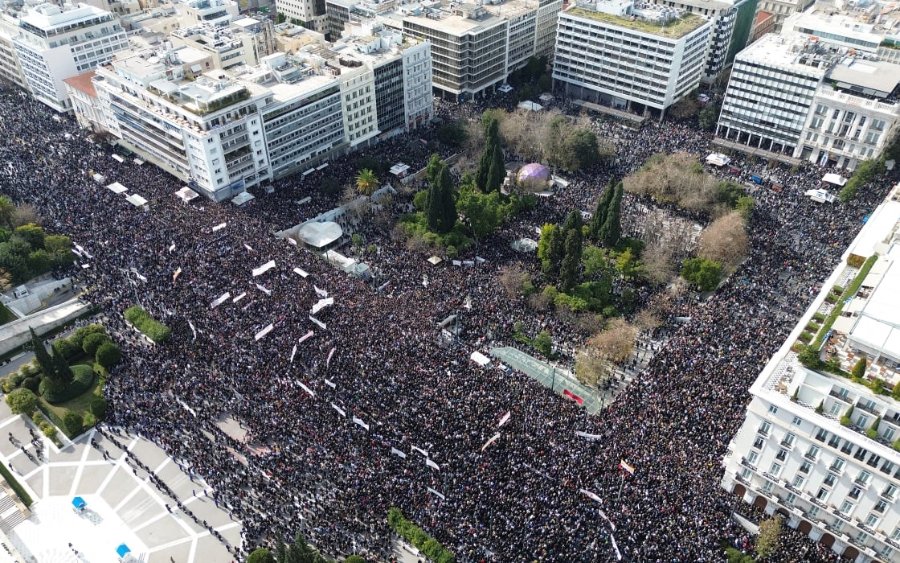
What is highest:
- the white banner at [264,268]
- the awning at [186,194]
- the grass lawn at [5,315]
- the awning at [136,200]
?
the white banner at [264,268]

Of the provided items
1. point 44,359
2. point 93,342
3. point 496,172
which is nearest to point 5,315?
point 93,342

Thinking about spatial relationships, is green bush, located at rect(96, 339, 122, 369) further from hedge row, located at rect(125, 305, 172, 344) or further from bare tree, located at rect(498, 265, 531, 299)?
bare tree, located at rect(498, 265, 531, 299)

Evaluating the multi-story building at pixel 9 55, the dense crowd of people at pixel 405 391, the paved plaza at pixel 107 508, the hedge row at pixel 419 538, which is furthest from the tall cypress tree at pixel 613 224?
the multi-story building at pixel 9 55

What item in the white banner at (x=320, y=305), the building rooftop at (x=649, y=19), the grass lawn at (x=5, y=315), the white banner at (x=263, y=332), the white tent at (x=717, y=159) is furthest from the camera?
the building rooftop at (x=649, y=19)

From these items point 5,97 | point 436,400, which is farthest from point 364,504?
point 5,97

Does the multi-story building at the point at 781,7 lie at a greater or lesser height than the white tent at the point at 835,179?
greater

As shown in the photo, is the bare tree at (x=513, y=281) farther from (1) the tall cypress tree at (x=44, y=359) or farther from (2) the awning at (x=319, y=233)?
(1) the tall cypress tree at (x=44, y=359)

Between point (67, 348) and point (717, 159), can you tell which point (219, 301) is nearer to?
point (67, 348)
